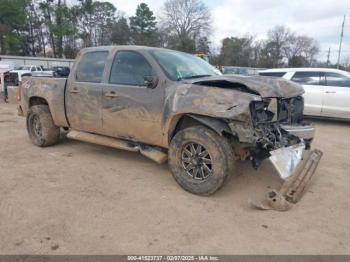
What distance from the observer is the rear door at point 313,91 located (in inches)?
378

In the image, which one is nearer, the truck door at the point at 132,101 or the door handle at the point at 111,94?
the truck door at the point at 132,101

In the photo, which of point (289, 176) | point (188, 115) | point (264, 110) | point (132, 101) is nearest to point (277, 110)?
point (264, 110)

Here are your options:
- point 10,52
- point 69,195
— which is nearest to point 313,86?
point 69,195

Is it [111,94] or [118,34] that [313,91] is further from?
[118,34]

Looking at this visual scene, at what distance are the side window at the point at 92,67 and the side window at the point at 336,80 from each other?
23.2ft

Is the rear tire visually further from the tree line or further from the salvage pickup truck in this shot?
the tree line

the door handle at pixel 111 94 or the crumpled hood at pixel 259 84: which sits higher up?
the crumpled hood at pixel 259 84

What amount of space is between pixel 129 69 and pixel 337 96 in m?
6.90

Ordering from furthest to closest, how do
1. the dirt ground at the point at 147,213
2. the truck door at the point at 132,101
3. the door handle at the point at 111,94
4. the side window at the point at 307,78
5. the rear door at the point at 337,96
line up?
the side window at the point at 307,78 < the rear door at the point at 337,96 < the door handle at the point at 111,94 < the truck door at the point at 132,101 < the dirt ground at the point at 147,213

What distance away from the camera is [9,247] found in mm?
2975

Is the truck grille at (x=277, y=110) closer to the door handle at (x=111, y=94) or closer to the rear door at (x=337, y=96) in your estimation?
the door handle at (x=111, y=94)

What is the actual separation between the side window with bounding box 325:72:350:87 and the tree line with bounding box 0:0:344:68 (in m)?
47.1

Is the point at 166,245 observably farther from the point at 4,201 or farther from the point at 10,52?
the point at 10,52

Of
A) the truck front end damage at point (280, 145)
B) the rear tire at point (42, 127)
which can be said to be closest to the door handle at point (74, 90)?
the rear tire at point (42, 127)
